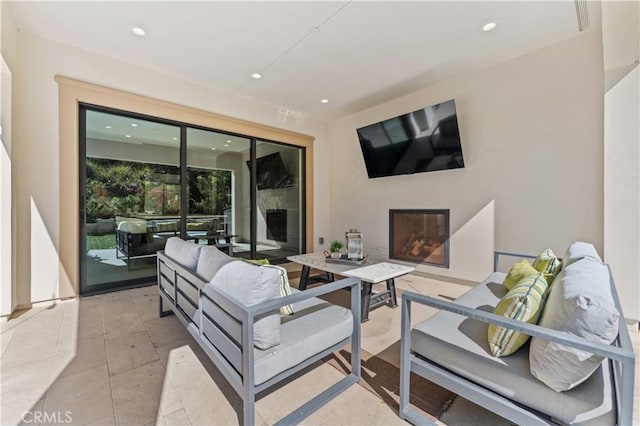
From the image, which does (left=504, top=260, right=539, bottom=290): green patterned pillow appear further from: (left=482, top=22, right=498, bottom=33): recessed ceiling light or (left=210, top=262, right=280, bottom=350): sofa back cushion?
(left=482, top=22, right=498, bottom=33): recessed ceiling light

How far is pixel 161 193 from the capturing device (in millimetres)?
3762

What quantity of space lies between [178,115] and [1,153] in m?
1.81

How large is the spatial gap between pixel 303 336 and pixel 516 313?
103 cm

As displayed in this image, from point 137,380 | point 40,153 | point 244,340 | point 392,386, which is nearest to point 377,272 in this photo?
point 392,386

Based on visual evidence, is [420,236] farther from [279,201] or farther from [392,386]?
[392,386]

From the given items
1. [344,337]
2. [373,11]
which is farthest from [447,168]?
[344,337]

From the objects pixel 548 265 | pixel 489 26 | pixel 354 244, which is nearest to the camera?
pixel 548 265

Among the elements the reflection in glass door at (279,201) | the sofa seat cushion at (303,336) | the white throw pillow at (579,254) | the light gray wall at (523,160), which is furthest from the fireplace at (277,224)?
the white throw pillow at (579,254)

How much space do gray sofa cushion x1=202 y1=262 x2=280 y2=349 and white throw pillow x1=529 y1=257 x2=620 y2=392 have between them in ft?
3.58

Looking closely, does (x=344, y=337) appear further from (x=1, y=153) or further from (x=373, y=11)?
(x=1, y=153)

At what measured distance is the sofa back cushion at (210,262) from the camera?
160cm

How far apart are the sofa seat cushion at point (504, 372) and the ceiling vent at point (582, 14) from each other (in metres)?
3.00

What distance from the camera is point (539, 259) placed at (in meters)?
2.19

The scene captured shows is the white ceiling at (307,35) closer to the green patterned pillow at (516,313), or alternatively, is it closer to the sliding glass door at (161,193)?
the sliding glass door at (161,193)
